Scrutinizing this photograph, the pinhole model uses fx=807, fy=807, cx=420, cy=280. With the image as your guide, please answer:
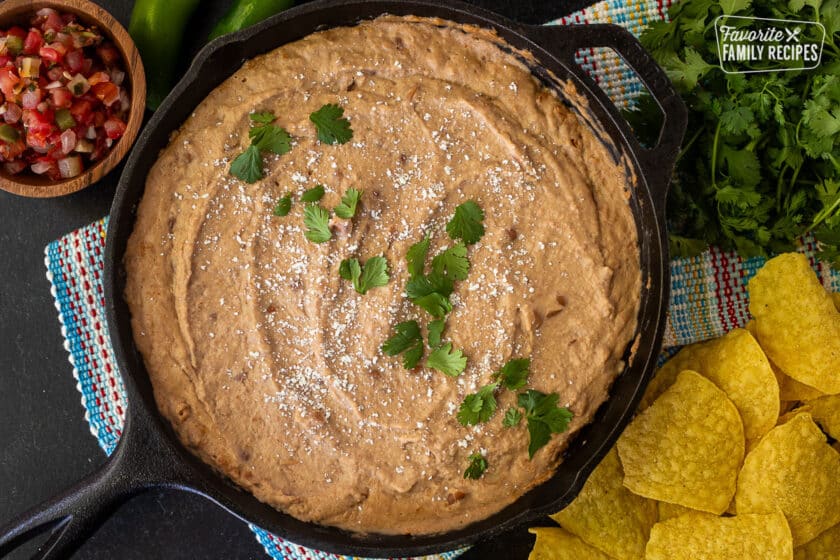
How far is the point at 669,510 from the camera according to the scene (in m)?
2.94

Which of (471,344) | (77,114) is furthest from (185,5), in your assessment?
(471,344)

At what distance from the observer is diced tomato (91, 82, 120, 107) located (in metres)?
2.73

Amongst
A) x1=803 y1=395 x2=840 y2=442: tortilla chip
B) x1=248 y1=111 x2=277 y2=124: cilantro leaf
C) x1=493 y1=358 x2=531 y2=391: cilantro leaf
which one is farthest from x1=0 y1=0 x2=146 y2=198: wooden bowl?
x1=803 y1=395 x2=840 y2=442: tortilla chip

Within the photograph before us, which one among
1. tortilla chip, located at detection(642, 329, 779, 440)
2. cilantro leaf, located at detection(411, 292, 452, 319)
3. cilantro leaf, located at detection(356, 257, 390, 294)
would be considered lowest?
tortilla chip, located at detection(642, 329, 779, 440)

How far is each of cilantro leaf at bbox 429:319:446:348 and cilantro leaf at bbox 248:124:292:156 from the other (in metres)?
0.69

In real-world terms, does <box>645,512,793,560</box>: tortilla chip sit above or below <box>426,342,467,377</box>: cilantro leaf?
below

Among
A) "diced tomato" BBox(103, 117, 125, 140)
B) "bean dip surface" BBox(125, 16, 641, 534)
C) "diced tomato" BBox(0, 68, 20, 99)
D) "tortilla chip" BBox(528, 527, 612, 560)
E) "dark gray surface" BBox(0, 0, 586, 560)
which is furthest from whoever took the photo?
"dark gray surface" BBox(0, 0, 586, 560)

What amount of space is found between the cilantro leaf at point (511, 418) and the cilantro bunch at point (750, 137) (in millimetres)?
893

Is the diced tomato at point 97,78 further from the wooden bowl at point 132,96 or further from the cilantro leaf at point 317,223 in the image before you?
the cilantro leaf at point 317,223

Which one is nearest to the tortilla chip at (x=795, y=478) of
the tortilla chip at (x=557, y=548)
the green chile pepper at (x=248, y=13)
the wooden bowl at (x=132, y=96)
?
the tortilla chip at (x=557, y=548)

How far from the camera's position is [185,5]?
288 centimetres

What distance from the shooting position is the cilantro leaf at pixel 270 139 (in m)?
2.41

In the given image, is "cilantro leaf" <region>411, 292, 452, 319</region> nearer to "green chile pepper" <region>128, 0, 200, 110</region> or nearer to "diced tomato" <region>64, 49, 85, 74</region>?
"green chile pepper" <region>128, 0, 200, 110</region>

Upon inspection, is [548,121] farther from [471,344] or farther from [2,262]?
[2,262]
